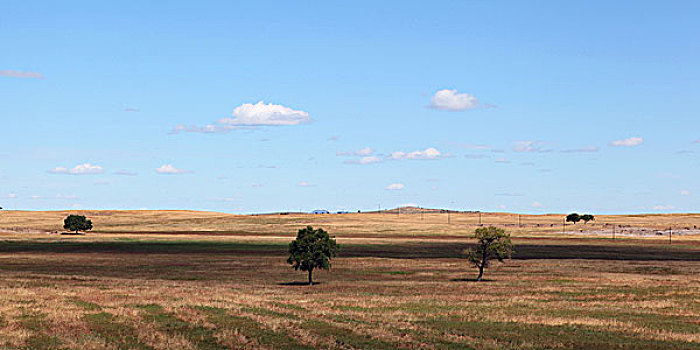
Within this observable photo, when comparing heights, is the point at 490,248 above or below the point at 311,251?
above

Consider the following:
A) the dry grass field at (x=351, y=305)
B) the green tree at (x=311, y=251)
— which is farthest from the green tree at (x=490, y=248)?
the green tree at (x=311, y=251)

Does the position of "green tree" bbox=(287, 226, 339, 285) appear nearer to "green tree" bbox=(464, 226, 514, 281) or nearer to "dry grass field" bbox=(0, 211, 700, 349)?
"dry grass field" bbox=(0, 211, 700, 349)

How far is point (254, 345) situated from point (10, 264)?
8776cm

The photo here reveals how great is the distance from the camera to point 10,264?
110m

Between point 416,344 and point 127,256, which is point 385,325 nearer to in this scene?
point 416,344

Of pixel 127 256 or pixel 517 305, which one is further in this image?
pixel 127 256

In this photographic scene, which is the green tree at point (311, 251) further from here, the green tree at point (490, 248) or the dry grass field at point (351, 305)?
the green tree at point (490, 248)

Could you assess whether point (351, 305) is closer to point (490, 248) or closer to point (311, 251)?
point (311, 251)

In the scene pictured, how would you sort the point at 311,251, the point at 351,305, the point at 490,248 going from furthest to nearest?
the point at 490,248, the point at 311,251, the point at 351,305

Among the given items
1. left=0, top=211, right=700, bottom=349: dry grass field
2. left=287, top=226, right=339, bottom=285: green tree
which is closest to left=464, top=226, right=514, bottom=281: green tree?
left=0, top=211, right=700, bottom=349: dry grass field

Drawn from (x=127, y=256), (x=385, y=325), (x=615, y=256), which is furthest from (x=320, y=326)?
(x=615, y=256)

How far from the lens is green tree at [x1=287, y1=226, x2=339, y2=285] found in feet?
305

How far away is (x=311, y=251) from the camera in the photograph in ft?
309

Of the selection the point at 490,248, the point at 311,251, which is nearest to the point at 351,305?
the point at 311,251
